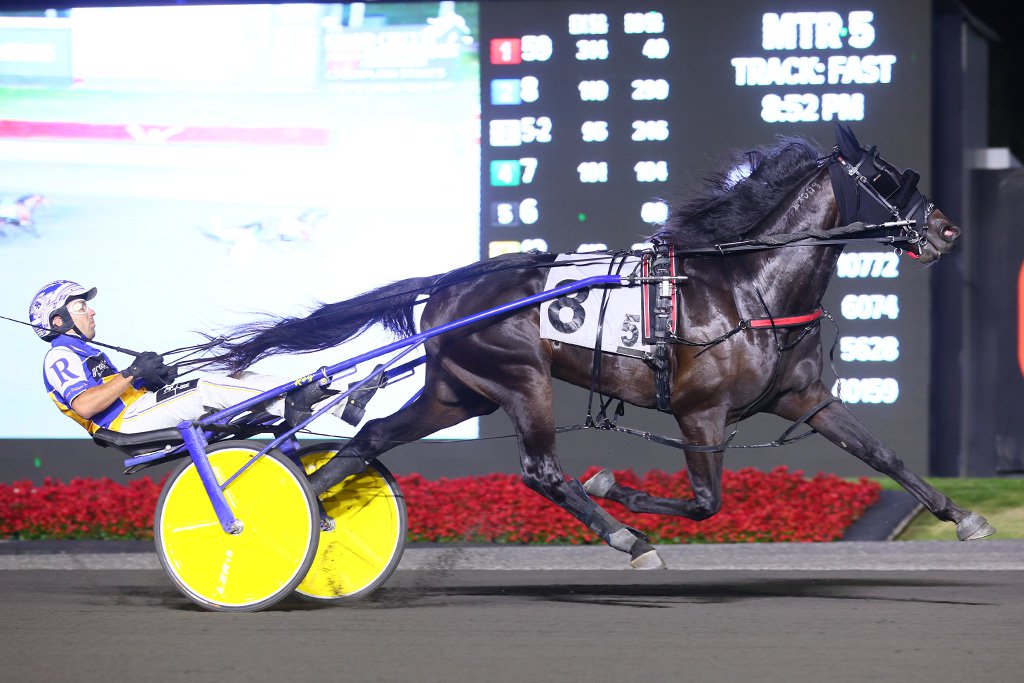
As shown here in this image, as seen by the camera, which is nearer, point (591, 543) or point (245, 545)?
point (245, 545)

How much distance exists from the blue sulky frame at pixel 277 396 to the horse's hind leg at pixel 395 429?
0.22 metres

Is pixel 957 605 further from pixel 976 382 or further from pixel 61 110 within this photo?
pixel 61 110

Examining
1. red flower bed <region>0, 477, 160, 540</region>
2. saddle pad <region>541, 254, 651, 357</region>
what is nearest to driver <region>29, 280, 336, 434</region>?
saddle pad <region>541, 254, 651, 357</region>

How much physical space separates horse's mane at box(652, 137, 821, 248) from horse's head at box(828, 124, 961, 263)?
0.27 m

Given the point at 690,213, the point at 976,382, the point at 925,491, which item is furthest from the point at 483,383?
the point at 976,382

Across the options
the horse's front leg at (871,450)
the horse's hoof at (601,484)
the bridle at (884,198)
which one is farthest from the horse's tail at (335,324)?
the bridle at (884,198)

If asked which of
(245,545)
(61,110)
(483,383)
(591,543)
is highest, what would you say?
(61,110)

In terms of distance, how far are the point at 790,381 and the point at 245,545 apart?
2.41 meters

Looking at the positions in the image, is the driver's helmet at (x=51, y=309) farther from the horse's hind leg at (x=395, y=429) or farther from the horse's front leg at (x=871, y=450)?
the horse's front leg at (x=871, y=450)

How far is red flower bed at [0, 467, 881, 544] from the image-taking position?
825cm

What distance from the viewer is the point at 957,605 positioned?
18.9ft

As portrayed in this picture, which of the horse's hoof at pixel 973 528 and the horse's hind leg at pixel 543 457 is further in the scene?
the horse's hind leg at pixel 543 457

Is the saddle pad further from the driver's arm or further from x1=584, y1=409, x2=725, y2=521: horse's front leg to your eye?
the driver's arm

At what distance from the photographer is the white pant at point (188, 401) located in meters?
5.89
